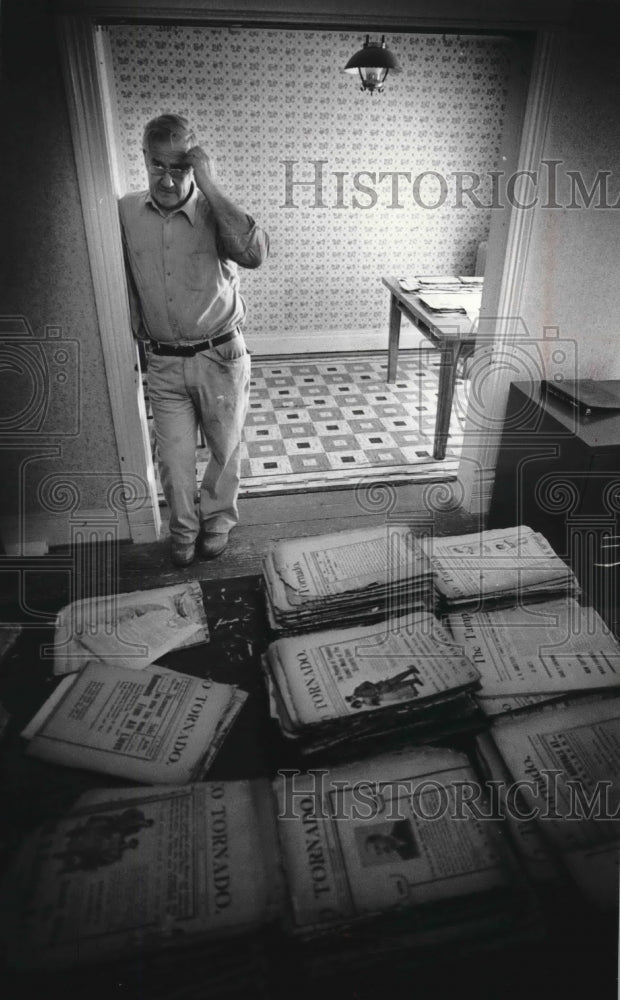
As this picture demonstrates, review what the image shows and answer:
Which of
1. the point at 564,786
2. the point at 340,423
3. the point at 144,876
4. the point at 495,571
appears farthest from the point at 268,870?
the point at 340,423

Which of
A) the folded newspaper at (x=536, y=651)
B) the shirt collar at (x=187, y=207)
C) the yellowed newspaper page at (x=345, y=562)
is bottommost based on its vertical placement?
the folded newspaper at (x=536, y=651)

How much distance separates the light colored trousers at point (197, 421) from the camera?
2561 millimetres

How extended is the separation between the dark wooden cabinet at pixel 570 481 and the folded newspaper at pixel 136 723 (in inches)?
70.9

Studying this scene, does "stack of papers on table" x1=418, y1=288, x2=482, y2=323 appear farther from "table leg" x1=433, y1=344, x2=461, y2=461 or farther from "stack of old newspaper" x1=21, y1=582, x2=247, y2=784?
"stack of old newspaper" x1=21, y1=582, x2=247, y2=784

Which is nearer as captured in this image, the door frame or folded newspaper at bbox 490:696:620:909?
folded newspaper at bbox 490:696:620:909

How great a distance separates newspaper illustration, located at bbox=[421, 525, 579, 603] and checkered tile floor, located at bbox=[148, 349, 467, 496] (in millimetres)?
1941

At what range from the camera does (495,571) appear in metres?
1.49

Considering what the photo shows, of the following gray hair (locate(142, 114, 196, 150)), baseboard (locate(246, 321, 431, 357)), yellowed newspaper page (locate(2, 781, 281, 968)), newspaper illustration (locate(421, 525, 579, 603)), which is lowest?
baseboard (locate(246, 321, 431, 357))

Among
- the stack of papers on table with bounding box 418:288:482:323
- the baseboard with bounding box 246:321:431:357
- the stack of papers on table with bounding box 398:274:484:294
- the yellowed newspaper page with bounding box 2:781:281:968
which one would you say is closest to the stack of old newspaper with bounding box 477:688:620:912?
the yellowed newspaper page with bounding box 2:781:281:968

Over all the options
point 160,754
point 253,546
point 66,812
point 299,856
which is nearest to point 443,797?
point 299,856

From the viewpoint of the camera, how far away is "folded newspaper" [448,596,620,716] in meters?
1.21

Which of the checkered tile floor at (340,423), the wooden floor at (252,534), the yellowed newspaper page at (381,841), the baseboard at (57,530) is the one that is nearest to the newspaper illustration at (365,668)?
the yellowed newspaper page at (381,841)

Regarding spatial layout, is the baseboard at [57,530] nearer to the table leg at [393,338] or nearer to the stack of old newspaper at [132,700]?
the stack of old newspaper at [132,700]

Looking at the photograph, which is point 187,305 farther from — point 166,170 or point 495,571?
point 495,571
